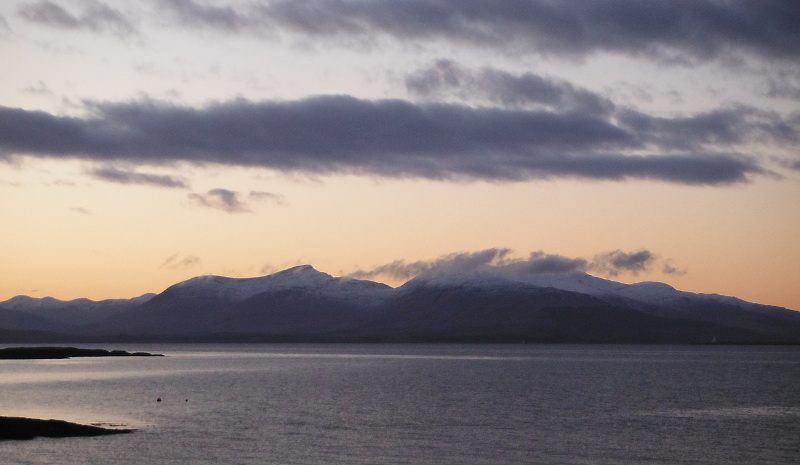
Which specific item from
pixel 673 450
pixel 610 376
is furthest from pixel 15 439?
pixel 610 376

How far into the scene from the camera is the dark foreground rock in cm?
6075

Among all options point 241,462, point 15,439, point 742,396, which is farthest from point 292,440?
point 742,396

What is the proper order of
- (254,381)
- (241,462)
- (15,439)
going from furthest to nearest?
(254,381) → (15,439) → (241,462)

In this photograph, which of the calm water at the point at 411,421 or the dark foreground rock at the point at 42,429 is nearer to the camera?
the calm water at the point at 411,421

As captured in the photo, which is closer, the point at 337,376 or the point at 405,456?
the point at 405,456

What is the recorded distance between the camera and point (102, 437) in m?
A: 61.7

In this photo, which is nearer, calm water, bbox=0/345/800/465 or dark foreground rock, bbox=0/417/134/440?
calm water, bbox=0/345/800/465

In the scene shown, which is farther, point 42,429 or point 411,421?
point 411,421

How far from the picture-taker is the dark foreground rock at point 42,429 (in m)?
60.8

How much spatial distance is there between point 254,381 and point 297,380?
684 cm

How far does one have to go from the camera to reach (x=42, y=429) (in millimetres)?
62094

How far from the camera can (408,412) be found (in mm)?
82250

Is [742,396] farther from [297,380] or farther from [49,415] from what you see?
[49,415]

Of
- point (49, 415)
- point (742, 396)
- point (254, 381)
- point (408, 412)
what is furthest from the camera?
point (254, 381)
